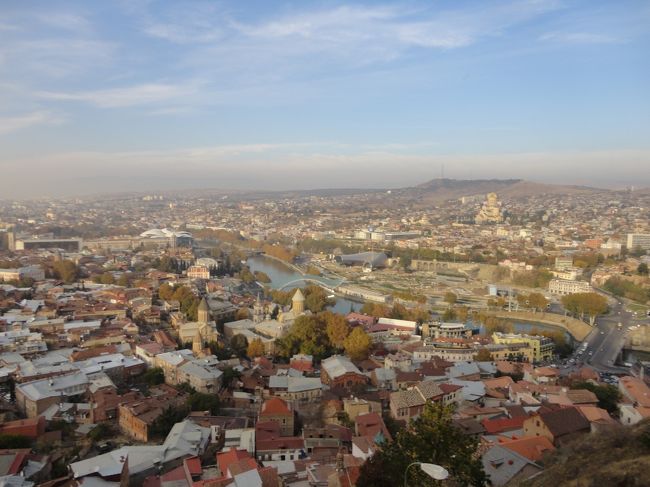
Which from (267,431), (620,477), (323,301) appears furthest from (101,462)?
(323,301)

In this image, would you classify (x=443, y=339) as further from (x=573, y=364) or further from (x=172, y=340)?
(x=172, y=340)

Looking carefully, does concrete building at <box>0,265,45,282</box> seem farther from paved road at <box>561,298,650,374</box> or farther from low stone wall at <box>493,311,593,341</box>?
paved road at <box>561,298,650,374</box>

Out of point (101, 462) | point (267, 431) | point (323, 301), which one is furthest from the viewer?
point (323, 301)

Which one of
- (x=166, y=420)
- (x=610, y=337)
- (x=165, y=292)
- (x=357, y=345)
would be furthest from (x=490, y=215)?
(x=166, y=420)

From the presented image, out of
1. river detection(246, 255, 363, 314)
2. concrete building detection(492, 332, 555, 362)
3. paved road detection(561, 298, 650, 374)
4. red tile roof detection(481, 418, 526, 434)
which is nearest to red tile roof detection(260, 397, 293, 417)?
red tile roof detection(481, 418, 526, 434)

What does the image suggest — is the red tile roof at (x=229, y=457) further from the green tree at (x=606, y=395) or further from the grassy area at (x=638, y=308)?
the grassy area at (x=638, y=308)

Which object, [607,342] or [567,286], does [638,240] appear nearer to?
[567,286]
